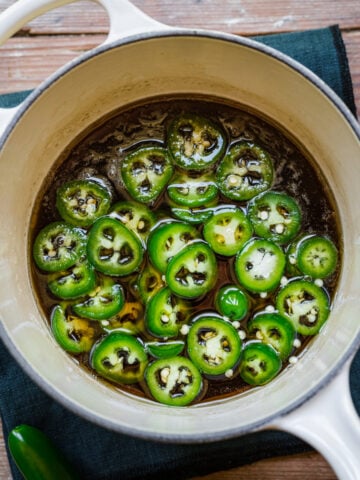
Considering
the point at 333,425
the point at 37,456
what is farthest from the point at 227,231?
the point at 37,456

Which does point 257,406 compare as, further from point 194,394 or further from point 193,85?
point 193,85

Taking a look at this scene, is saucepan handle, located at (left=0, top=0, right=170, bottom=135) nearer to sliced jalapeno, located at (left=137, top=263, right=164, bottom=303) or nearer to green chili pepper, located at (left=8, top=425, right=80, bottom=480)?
sliced jalapeno, located at (left=137, top=263, right=164, bottom=303)

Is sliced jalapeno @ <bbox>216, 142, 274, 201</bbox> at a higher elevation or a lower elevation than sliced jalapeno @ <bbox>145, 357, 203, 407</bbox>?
higher

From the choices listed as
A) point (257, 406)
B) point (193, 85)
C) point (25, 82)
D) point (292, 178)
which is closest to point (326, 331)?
point (257, 406)

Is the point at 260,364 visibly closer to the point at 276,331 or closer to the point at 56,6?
the point at 276,331

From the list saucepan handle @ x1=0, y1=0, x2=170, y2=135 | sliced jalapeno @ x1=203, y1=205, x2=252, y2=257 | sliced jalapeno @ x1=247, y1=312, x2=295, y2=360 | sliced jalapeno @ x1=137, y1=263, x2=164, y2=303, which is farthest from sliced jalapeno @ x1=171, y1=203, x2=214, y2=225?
saucepan handle @ x1=0, y1=0, x2=170, y2=135

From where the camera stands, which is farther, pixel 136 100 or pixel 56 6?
pixel 136 100
